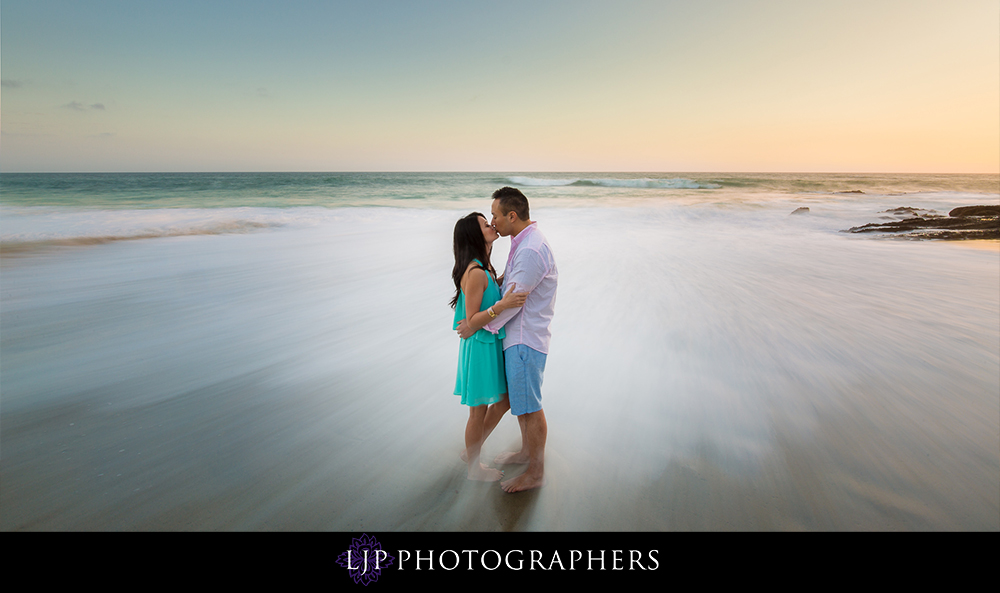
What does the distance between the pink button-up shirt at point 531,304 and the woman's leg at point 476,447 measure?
1.38ft

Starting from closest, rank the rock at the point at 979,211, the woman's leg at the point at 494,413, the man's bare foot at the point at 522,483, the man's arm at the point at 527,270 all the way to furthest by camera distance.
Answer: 1. the man's arm at the point at 527,270
2. the man's bare foot at the point at 522,483
3. the woman's leg at the point at 494,413
4. the rock at the point at 979,211

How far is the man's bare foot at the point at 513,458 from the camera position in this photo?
2.60 metres

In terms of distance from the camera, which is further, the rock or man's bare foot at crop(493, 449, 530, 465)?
the rock

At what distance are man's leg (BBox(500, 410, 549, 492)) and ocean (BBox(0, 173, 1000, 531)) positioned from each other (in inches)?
2.9

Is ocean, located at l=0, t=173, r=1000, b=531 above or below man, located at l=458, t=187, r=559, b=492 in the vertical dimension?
below

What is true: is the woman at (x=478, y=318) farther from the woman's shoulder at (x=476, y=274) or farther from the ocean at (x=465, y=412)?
the ocean at (x=465, y=412)

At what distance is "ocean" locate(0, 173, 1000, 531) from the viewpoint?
87.7 inches

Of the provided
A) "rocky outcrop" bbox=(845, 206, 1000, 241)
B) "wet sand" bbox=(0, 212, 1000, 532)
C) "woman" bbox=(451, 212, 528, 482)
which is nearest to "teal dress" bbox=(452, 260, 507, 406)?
"woman" bbox=(451, 212, 528, 482)

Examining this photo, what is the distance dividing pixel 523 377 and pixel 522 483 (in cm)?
58

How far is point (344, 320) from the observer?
202 inches

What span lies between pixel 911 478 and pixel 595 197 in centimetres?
2227
